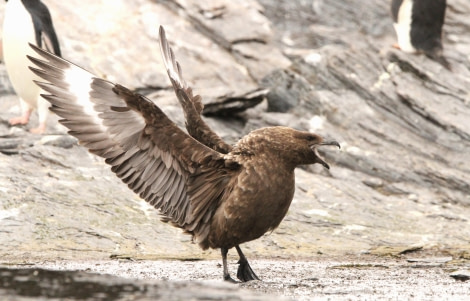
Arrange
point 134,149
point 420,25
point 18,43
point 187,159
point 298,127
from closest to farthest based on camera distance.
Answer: point 187,159
point 134,149
point 18,43
point 298,127
point 420,25

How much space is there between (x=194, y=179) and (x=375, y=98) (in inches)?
226

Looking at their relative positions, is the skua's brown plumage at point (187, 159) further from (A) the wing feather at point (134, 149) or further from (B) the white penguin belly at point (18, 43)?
(B) the white penguin belly at point (18, 43)

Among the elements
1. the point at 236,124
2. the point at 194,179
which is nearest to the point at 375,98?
the point at 236,124

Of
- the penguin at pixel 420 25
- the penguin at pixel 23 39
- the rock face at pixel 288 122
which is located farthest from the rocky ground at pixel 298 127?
the penguin at pixel 23 39

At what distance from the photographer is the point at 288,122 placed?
1149 centimetres

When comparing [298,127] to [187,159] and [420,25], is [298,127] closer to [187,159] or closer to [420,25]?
[420,25]

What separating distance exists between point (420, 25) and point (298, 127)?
3.82m

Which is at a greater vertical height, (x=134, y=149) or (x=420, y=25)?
(x=134, y=149)

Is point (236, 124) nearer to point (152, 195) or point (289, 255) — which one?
point (289, 255)

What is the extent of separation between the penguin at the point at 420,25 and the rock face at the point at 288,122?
1.04 feet

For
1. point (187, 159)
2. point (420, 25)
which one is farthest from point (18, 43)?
point (420, 25)

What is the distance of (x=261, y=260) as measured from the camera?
8109mm

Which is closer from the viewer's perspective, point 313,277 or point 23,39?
point 313,277

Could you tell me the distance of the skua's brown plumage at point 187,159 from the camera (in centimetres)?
659
